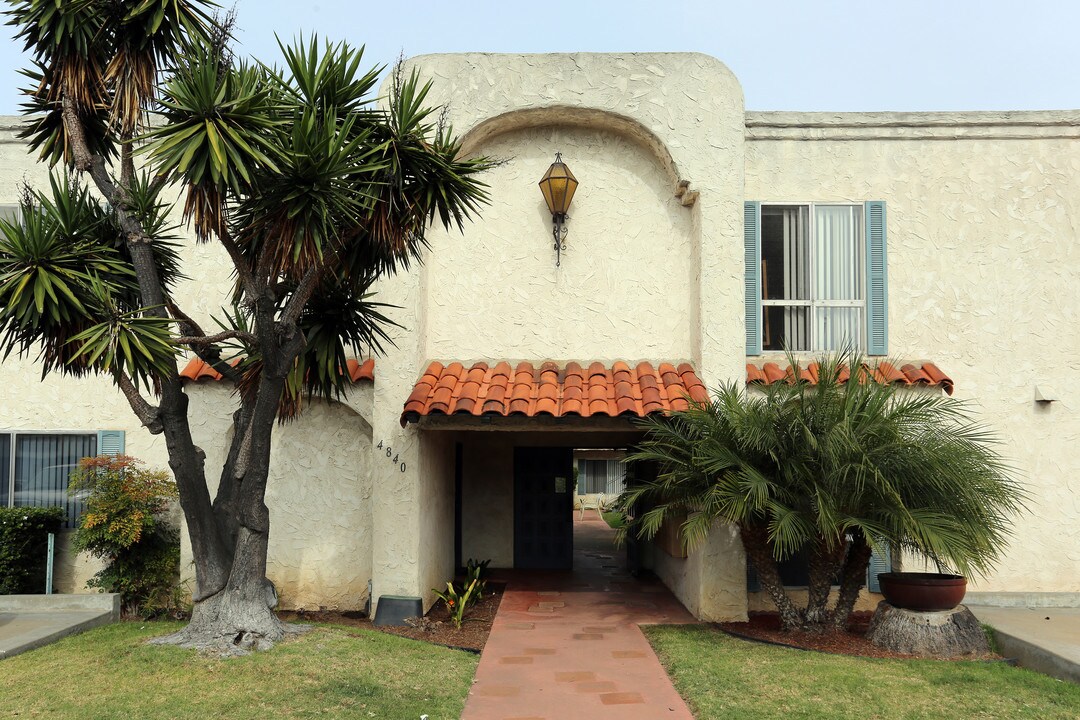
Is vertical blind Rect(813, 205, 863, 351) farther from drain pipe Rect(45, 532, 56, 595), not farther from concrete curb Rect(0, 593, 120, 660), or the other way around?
drain pipe Rect(45, 532, 56, 595)

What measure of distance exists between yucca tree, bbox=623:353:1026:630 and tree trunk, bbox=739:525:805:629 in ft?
0.04

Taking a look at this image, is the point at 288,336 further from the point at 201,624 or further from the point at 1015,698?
the point at 1015,698

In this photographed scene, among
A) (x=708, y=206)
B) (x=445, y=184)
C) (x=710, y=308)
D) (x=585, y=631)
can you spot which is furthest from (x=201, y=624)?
(x=708, y=206)

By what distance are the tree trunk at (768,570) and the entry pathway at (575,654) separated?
1.33 metres

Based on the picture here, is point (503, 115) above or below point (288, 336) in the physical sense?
above

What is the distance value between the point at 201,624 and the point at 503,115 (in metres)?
7.05

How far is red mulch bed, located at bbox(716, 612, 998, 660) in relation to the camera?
8.59 meters

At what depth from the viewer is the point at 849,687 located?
23.9ft

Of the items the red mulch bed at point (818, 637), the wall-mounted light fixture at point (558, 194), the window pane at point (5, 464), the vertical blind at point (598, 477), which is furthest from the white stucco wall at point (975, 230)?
the vertical blind at point (598, 477)

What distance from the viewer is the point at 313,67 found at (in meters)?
7.41

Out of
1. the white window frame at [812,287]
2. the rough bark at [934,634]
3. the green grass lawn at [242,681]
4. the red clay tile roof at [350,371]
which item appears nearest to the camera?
the green grass lawn at [242,681]

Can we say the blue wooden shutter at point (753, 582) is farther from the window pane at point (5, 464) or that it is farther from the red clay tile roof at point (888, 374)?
the window pane at point (5, 464)

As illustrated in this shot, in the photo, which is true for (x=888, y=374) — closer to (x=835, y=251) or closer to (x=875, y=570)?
(x=835, y=251)

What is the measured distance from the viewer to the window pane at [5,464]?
1142cm
